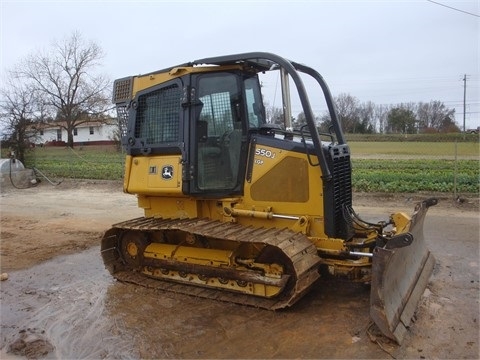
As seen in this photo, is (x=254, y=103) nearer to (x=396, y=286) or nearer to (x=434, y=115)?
(x=396, y=286)

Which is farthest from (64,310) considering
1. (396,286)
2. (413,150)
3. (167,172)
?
(413,150)

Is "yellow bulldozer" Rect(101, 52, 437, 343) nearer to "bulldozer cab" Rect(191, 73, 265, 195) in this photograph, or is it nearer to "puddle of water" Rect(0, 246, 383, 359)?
"bulldozer cab" Rect(191, 73, 265, 195)

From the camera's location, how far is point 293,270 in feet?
16.1

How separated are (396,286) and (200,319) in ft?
6.71

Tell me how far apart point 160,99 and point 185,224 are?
168 cm

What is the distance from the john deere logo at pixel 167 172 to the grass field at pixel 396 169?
836 cm

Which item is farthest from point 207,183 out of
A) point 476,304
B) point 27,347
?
point 476,304

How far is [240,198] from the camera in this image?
19.0 ft

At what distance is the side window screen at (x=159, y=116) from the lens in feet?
19.8

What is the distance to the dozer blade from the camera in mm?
4246

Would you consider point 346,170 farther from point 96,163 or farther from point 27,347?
point 96,163

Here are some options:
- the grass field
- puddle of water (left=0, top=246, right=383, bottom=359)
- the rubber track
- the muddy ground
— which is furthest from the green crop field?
puddle of water (left=0, top=246, right=383, bottom=359)

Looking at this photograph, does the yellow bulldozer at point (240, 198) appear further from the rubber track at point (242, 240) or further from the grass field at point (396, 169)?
the grass field at point (396, 169)

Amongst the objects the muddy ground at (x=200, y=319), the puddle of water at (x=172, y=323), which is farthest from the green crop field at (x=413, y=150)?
the puddle of water at (x=172, y=323)
